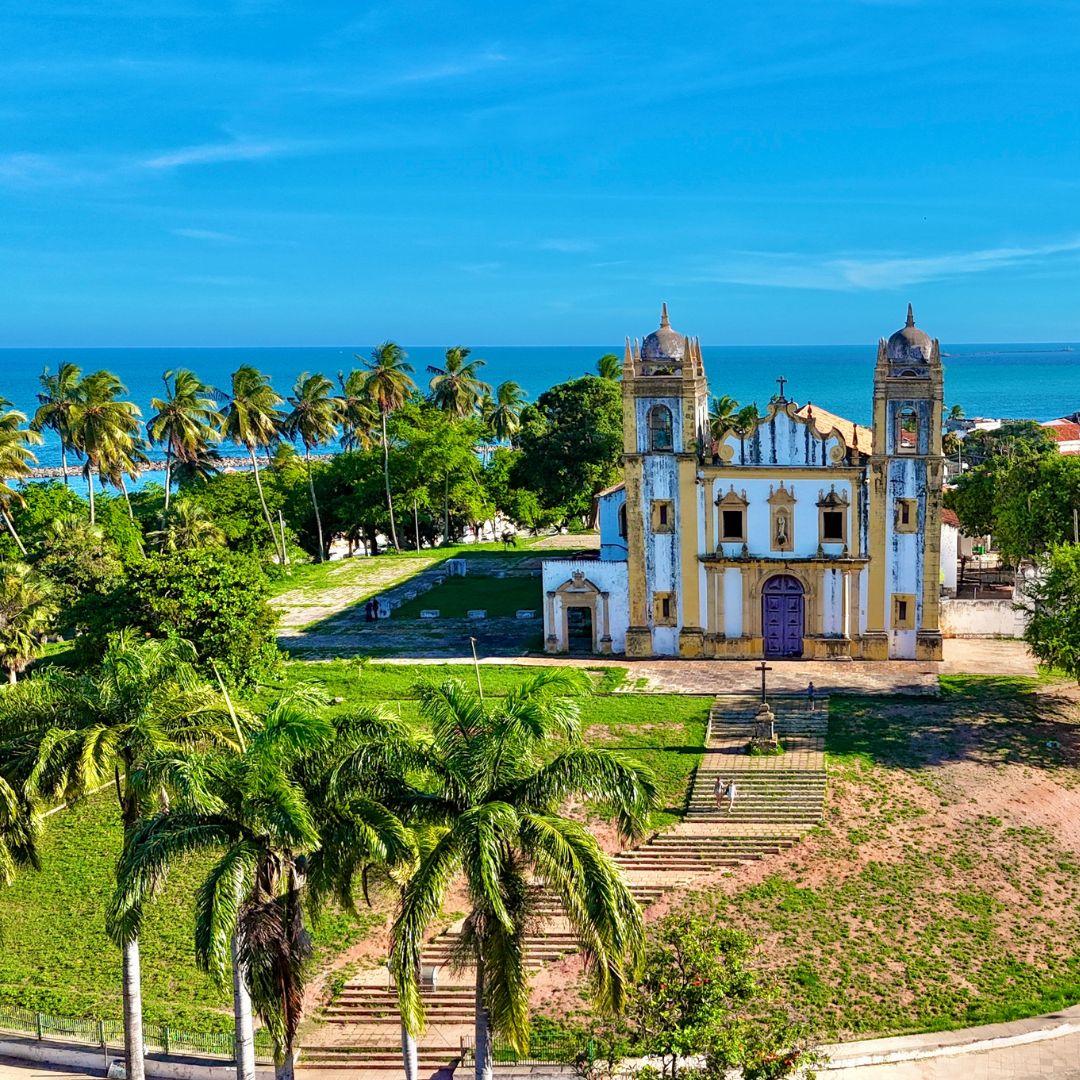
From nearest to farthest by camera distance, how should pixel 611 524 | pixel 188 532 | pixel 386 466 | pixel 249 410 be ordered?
pixel 611 524 → pixel 188 532 → pixel 249 410 → pixel 386 466

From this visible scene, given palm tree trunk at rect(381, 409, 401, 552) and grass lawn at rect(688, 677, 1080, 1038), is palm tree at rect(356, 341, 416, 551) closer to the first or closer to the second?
palm tree trunk at rect(381, 409, 401, 552)

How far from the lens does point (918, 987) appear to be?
2186 centimetres

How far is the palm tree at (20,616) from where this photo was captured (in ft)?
128

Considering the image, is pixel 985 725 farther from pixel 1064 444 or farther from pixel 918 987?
pixel 1064 444

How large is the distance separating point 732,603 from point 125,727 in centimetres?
2649

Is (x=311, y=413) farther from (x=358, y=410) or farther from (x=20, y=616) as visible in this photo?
(x=20, y=616)

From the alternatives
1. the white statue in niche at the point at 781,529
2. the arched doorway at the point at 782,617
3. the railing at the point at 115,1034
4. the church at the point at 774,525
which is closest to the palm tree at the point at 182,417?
the church at the point at 774,525

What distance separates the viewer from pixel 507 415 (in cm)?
8450

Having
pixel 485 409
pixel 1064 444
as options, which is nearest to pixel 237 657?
pixel 485 409

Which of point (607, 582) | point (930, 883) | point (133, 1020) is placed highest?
point (607, 582)

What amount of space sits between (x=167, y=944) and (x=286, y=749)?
34.0 ft

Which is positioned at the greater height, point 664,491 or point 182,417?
point 182,417

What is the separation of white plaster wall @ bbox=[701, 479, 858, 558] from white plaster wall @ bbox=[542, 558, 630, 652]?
128 inches

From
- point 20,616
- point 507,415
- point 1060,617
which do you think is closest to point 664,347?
point 1060,617
